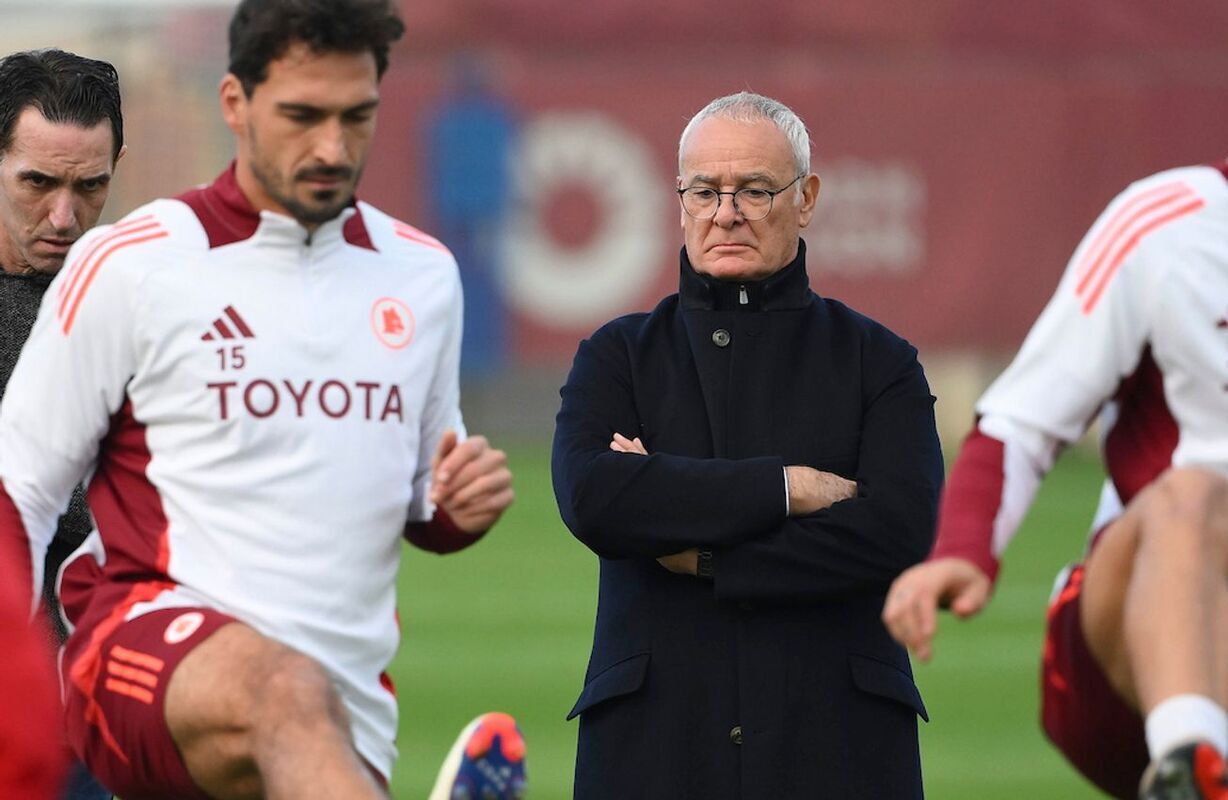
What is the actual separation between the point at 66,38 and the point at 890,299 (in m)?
7.68

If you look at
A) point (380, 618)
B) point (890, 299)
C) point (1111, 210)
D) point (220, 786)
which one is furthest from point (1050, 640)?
point (890, 299)

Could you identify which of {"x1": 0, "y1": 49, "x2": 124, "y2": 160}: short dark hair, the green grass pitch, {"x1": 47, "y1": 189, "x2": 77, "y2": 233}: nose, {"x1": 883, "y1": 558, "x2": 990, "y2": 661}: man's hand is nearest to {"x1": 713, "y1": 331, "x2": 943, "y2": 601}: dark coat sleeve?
{"x1": 883, "y1": 558, "x2": 990, "y2": 661}: man's hand

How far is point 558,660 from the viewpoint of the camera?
40.9 ft

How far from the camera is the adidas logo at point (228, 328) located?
4.44 m

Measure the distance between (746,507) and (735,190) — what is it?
2.37 feet

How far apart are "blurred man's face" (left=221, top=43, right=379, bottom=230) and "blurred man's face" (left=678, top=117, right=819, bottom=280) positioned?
37.4 inches

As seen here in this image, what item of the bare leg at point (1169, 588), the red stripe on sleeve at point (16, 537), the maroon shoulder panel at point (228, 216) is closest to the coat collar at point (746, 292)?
the maroon shoulder panel at point (228, 216)

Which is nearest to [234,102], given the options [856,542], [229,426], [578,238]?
[229,426]

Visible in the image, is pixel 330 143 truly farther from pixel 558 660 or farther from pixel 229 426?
pixel 558 660

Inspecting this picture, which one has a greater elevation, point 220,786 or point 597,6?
point 597,6

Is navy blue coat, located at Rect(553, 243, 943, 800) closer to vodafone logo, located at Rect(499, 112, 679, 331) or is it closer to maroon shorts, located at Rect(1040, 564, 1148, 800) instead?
maroon shorts, located at Rect(1040, 564, 1148, 800)

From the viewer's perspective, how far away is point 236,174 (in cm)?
462

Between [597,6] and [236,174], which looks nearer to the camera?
[236,174]

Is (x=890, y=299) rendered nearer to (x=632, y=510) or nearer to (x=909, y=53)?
(x=909, y=53)
